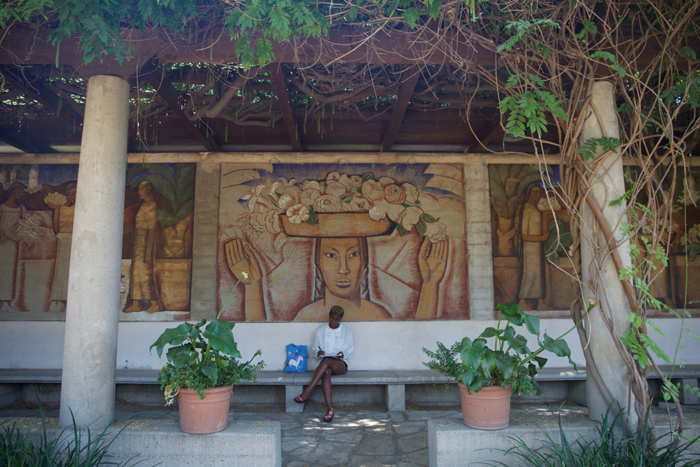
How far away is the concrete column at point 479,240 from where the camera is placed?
5.83m

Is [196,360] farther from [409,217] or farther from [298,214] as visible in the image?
[409,217]

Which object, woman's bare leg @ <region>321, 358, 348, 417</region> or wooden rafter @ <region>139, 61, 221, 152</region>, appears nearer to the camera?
wooden rafter @ <region>139, 61, 221, 152</region>

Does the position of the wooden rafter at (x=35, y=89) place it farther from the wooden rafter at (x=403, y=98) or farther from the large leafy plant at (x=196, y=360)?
the wooden rafter at (x=403, y=98)

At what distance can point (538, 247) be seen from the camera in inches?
235

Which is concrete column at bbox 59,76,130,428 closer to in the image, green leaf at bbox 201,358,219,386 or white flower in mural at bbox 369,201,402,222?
green leaf at bbox 201,358,219,386

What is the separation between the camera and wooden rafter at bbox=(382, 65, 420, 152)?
3998 mm

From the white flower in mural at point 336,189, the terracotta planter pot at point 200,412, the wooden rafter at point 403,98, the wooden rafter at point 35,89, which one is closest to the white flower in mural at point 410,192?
the wooden rafter at point 403,98

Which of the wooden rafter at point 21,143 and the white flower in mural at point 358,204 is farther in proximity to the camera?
the white flower in mural at point 358,204

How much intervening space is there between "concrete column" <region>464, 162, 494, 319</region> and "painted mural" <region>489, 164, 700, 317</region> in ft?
0.28

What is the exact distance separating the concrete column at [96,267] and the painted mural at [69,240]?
2.46 m

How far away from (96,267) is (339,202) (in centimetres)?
326

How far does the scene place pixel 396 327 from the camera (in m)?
5.77

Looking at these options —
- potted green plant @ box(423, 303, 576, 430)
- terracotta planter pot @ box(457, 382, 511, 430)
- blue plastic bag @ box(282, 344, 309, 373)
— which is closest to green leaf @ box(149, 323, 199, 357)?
potted green plant @ box(423, 303, 576, 430)

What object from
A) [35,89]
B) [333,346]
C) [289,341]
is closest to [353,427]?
[333,346]
